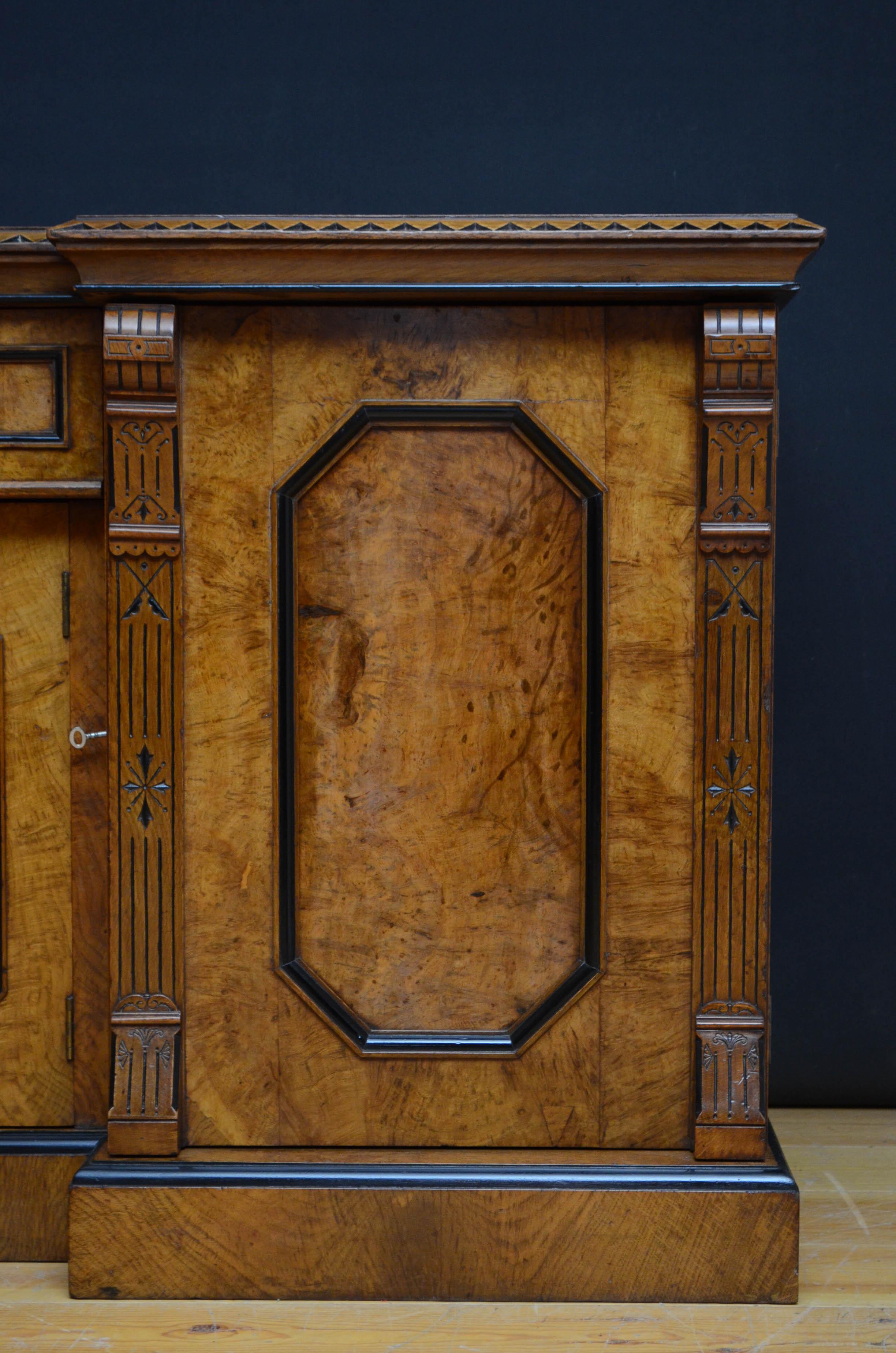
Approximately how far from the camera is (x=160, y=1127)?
1968 mm

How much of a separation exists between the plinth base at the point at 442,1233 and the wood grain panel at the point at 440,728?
290mm

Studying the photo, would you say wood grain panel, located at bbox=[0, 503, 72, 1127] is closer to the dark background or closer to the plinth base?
the plinth base

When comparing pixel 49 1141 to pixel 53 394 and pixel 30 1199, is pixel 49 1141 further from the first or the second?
pixel 53 394

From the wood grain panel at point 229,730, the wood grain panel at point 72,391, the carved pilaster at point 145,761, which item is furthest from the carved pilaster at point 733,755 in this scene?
the wood grain panel at point 72,391

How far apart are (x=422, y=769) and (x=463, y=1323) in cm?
91

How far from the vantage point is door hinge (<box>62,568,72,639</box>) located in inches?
82.4

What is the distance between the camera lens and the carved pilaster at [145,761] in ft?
6.37

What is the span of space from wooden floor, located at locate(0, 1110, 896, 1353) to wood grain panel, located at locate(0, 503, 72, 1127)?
0.32 metres

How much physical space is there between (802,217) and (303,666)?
1643mm

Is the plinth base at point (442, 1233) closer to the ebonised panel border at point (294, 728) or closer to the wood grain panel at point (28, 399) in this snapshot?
the ebonised panel border at point (294, 728)

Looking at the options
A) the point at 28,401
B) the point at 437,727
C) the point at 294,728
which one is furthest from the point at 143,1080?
the point at 28,401

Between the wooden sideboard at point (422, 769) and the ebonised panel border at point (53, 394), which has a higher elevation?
the ebonised panel border at point (53, 394)

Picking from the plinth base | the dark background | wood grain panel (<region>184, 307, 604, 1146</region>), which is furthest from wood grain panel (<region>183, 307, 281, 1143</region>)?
the dark background

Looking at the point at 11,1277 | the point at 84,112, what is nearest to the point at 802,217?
the point at 84,112
